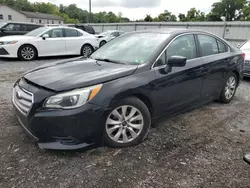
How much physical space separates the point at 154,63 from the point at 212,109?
78.3 inches

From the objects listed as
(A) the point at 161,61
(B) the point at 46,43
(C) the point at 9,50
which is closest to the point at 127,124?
(A) the point at 161,61

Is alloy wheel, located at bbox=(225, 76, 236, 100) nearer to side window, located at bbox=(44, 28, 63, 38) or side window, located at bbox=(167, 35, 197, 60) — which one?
side window, located at bbox=(167, 35, 197, 60)

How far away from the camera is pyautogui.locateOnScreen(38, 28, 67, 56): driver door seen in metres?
9.45

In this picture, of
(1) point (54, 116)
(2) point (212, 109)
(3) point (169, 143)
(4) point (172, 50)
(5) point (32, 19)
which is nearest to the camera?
(1) point (54, 116)

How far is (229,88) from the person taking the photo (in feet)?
15.3

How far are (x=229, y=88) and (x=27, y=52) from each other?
25.6 feet

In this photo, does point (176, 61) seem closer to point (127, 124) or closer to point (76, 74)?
point (127, 124)

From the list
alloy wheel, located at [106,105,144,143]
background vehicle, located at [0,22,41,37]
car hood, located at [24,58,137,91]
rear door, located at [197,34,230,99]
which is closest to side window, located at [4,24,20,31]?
background vehicle, located at [0,22,41,37]

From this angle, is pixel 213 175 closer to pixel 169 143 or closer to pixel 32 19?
pixel 169 143

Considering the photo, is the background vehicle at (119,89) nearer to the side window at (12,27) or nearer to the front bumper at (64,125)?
the front bumper at (64,125)

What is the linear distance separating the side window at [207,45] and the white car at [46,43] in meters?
6.05

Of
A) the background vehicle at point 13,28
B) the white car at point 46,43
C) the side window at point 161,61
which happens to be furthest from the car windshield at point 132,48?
the background vehicle at point 13,28

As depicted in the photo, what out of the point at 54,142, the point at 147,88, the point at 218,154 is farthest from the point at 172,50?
the point at 54,142

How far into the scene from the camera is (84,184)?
223cm
